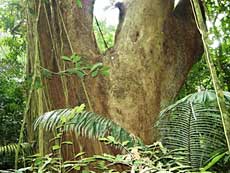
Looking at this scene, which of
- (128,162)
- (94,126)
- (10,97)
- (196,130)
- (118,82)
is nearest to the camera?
(128,162)

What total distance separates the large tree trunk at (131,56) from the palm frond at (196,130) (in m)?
0.49

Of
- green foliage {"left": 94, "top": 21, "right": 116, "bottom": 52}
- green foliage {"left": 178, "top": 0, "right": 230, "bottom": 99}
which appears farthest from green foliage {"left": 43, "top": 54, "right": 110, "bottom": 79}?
green foliage {"left": 94, "top": 21, "right": 116, "bottom": 52}

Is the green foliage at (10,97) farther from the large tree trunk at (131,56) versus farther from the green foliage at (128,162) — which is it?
the green foliage at (128,162)

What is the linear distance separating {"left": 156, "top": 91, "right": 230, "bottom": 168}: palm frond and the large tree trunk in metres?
0.49

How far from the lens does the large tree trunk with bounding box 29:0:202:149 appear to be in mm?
2496

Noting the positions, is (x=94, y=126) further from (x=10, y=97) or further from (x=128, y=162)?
(x=10, y=97)

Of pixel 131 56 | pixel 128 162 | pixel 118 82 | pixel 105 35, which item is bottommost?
pixel 128 162

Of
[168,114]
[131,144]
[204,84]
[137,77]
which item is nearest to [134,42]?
[137,77]

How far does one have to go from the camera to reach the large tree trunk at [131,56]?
2.50 meters

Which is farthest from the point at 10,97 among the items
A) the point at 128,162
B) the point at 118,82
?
the point at 128,162

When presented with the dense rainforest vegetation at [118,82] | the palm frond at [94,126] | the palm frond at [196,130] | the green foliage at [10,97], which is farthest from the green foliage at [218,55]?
the palm frond at [94,126]

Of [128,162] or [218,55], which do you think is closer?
[128,162]

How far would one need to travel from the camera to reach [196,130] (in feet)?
6.90

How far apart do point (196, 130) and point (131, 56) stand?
0.85 m
